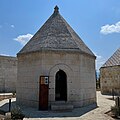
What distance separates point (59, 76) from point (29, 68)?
2.57m

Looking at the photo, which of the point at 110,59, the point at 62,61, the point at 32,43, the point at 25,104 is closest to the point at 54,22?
the point at 32,43

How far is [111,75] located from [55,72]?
41.1 feet

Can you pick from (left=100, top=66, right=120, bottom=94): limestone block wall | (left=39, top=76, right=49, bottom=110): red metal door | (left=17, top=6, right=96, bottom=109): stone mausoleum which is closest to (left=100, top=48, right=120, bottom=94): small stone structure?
(left=100, top=66, right=120, bottom=94): limestone block wall

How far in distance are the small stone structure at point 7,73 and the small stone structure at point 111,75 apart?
39.6 feet

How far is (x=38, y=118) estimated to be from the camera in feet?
28.7

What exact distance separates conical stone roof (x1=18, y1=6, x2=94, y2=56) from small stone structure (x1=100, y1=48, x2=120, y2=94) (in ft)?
31.1

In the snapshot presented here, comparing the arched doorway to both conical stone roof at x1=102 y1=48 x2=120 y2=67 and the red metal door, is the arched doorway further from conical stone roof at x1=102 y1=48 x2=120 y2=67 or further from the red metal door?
conical stone roof at x1=102 y1=48 x2=120 y2=67

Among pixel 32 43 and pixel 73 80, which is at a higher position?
pixel 32 43

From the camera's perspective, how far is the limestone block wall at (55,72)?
11805mm

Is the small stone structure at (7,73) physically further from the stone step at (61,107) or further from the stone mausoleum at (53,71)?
the stone step at (61,107)

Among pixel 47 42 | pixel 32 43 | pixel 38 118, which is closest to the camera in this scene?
pixel 38 118

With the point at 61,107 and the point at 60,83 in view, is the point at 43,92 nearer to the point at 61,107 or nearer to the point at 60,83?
the point at 61,107

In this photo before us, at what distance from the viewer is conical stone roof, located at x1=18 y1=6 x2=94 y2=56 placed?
482 inches

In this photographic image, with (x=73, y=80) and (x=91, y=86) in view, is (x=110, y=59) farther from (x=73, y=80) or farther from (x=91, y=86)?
(x=73, y=80)
